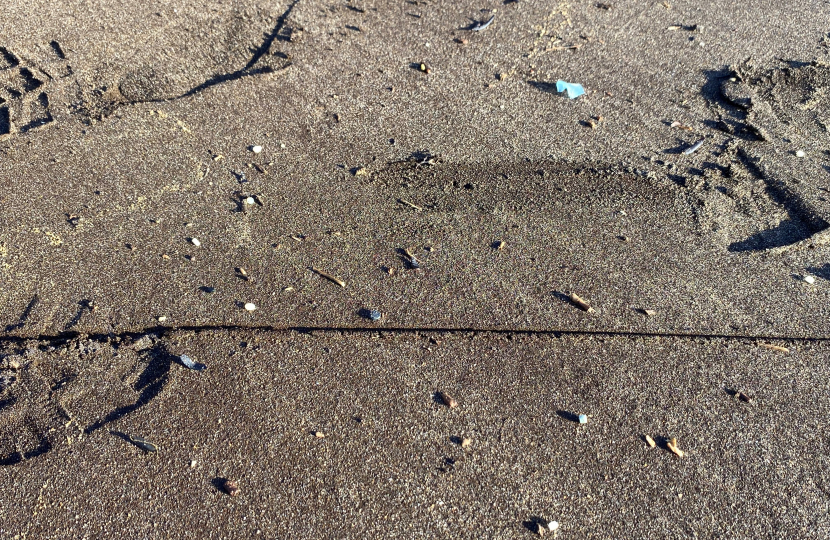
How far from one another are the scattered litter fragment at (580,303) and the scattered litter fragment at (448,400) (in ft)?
2.42

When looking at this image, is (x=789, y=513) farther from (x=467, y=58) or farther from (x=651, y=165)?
(x=467, y=58)

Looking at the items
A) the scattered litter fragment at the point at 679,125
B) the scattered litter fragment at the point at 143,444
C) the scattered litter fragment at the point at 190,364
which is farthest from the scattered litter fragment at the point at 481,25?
the scattered litter fragment at the point at 143,444

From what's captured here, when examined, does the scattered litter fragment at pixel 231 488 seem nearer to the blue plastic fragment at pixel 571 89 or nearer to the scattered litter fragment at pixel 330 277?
the scattered litter fragment at pixel 330 277

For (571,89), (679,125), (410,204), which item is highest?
(571,89)

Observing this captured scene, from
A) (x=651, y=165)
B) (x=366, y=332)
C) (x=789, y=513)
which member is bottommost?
(x=789, y=513)

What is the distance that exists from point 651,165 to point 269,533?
8.67 feet

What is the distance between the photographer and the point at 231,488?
1.97m

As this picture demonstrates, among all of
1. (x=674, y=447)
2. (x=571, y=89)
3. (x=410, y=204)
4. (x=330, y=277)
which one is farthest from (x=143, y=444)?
(x=571, y=89)

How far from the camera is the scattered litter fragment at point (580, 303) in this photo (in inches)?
100

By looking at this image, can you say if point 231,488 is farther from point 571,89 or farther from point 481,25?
point 481,25

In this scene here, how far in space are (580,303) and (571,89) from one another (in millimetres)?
1692

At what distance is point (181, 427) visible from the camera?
211cm

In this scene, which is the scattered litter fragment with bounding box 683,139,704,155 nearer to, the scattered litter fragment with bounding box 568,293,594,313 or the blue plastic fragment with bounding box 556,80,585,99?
the blue plastic fragment with bounding box 556,80,585,99

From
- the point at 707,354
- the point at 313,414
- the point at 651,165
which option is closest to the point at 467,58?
the point at 651,165
